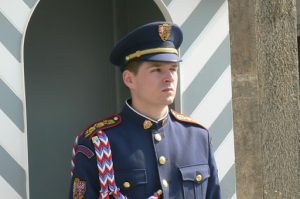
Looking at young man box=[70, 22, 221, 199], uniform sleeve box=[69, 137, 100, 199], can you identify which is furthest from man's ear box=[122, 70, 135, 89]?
uniform sleeve box=[69, 137, 100, 199]

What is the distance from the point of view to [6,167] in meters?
2.20

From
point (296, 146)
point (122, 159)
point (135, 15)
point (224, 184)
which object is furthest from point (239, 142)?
point (122, 159)

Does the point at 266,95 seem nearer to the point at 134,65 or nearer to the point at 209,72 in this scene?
the point at 209,72

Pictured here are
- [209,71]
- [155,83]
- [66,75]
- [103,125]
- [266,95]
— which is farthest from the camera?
[266,95]

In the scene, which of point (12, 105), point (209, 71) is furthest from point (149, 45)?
point (209, 71)

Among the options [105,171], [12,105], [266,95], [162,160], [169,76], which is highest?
[12,105]

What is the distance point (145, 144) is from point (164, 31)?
0.38 metres

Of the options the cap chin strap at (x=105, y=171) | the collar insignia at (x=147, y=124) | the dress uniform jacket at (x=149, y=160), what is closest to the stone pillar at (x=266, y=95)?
the dress uniform jacket at (x=149, y=160)

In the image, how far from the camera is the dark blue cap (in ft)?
6.91

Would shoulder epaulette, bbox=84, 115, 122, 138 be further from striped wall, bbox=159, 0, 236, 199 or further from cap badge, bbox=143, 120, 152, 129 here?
striped wall, bbox=159, 0, 236, 199

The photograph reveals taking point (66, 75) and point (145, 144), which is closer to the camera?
point (145, 144)

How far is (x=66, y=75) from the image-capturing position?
3.03 meters

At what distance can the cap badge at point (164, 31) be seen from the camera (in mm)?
2158

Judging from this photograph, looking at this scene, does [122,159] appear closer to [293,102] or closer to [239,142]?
[239,142]
